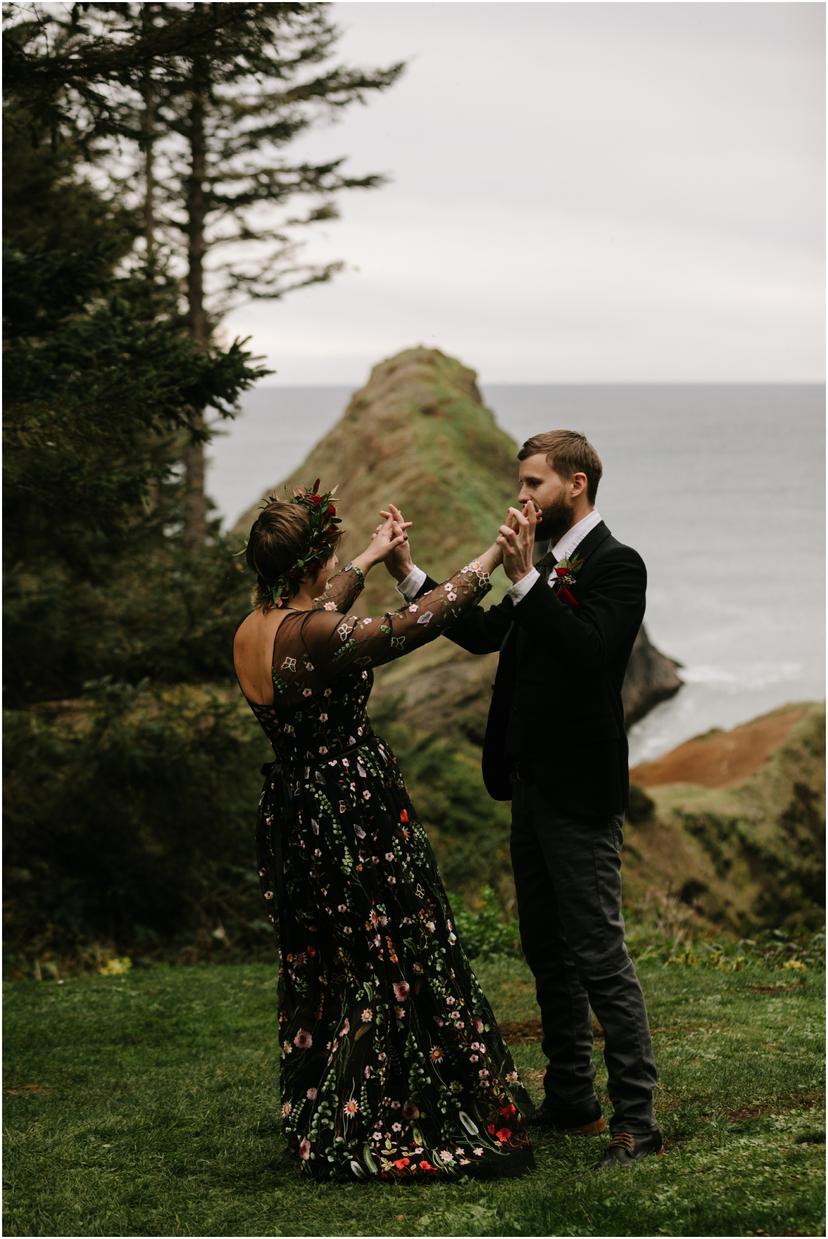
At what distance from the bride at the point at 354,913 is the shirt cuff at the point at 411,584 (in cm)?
20

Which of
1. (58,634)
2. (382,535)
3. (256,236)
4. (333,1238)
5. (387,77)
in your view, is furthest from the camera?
(256,236)

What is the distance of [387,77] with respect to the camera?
44.5 feet

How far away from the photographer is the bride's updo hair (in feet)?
14.4

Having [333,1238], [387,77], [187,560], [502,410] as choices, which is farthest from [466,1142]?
[502,410]

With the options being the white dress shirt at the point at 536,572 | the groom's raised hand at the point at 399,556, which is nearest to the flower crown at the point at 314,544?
the groom's raised hand at the point at 399,556

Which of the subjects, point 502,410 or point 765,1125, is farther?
point 502,410

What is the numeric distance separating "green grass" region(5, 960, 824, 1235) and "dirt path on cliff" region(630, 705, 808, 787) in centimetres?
808

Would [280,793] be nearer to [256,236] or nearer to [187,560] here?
[187,560]

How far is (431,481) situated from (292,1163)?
13828mm

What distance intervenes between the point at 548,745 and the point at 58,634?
667cm

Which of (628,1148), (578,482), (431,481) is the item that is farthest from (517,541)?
(431,481)

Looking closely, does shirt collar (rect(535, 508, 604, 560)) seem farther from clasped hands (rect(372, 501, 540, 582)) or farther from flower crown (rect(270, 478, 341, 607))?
flower crown (rect(270, 478, 341, 607))

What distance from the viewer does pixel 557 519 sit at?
4.46 m

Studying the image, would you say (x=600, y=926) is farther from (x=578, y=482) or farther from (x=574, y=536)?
(x=578, y=482)
